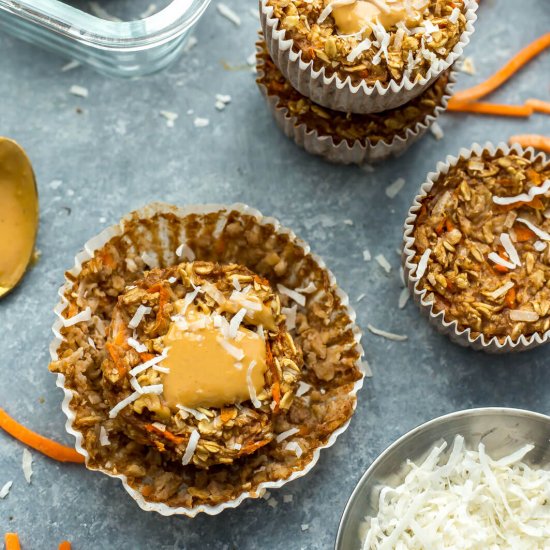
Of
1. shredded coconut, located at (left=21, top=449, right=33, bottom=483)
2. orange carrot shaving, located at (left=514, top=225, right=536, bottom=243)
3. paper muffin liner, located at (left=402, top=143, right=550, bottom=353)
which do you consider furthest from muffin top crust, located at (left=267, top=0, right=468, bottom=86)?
shredded coconut, located at (left=21, top=449, right=33, bottom=483)

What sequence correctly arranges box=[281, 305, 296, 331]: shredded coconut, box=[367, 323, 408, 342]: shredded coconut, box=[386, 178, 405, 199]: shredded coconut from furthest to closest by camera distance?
box=[386, 178, 405, 199]: shredded coconut, box=[367, 323, 408, 342]: shredded coconut, box=[281, 305, 296, 331]: shredded coconut

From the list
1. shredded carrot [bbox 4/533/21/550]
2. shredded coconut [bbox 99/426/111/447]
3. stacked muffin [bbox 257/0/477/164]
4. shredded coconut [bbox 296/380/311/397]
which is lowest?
shredded carrot [bbox 4/533/21/550]

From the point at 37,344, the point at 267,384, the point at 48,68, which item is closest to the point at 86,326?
the point at 37,344

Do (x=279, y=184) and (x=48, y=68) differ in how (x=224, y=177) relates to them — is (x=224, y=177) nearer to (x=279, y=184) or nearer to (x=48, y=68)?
(x=279, y=184)

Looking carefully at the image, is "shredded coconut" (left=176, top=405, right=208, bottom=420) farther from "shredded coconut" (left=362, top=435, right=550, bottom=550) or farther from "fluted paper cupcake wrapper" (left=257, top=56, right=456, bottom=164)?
"fluted paper cupcake wrapper" (left=257, top=56, right=456, bottom=164)

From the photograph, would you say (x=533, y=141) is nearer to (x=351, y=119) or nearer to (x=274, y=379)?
(x=351, y=119)

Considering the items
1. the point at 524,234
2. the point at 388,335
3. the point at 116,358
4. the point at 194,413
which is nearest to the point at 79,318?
the point at 116,358
